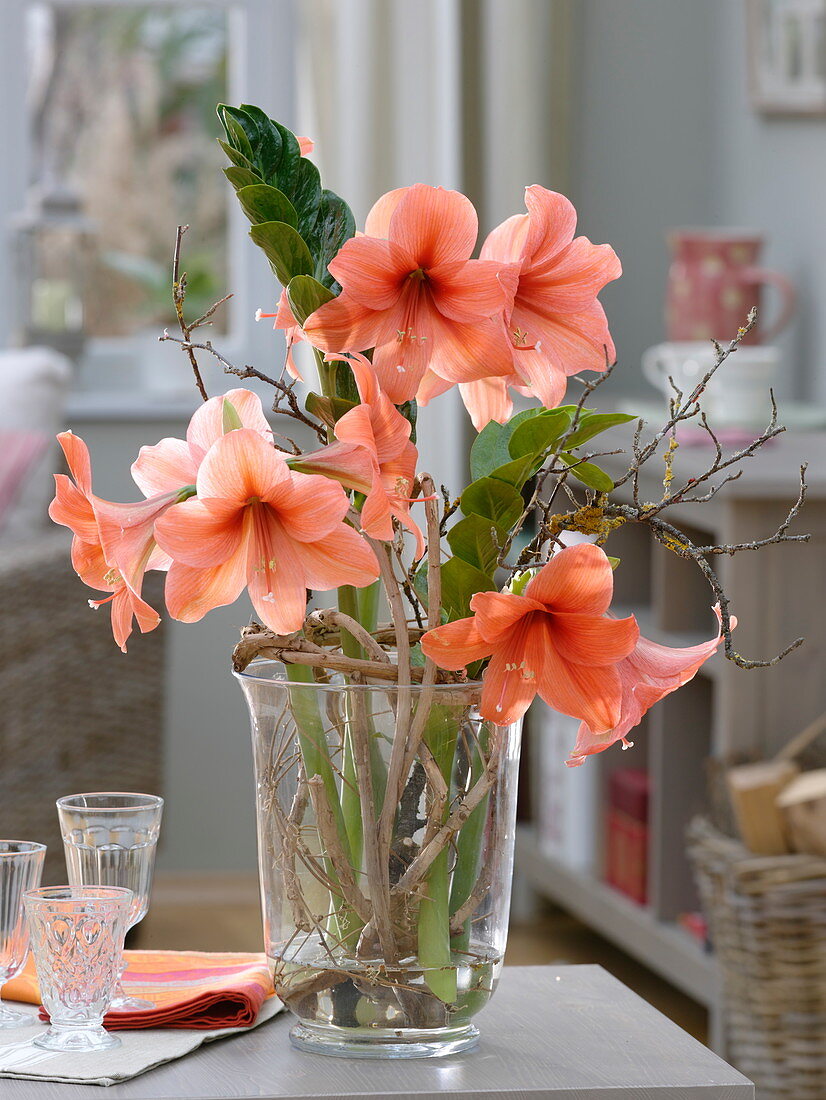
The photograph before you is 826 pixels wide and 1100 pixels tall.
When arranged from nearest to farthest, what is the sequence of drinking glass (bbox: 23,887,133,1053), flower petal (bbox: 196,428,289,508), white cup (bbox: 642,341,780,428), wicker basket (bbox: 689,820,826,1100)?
flower petal (bbox: 196,428,289,508)
drinking glass (bbox: 23,887,133,1053)
wicker basket (bbox: 689,820,826,1100)
white cup (bbox: 642,341,780,428)

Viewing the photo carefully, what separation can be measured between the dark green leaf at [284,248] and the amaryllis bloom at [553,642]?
0.18 m

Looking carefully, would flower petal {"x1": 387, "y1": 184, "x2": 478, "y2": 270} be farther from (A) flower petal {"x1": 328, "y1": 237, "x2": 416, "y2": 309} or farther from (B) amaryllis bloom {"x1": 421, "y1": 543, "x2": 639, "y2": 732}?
(B) amaryllis bloom {"x1": 421, "y1": 543, "x2": 639, "y2": 732}

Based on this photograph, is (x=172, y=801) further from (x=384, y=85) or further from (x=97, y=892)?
(x=97, y=892)

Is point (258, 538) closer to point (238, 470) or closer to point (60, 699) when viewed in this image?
point (238, 470)

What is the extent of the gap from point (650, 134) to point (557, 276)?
2438 millimetres

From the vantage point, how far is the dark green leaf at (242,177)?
0.77m

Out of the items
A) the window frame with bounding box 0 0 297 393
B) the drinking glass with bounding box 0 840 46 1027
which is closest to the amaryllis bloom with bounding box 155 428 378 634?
the drinking glass with bounding box 0 840 46 1027

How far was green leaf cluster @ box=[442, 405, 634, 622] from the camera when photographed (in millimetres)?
774

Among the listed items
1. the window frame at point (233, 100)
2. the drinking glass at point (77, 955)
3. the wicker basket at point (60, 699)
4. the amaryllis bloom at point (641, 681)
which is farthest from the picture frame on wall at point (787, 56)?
the drinking glass at point (77, 955)

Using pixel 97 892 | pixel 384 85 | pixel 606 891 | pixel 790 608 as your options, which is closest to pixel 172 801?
pixel 606 891

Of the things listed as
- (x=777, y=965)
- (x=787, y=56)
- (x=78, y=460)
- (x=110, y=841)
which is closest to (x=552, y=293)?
(x=78, y=460)

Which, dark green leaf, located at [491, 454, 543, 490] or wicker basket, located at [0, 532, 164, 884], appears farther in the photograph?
wicker basket, located at [0, 532, 164, 884]

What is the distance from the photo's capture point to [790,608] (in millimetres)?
1897

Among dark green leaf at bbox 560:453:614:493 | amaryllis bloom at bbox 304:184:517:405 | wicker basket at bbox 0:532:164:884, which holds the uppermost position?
amaryllis bloom at bbox 304:184:517:405
